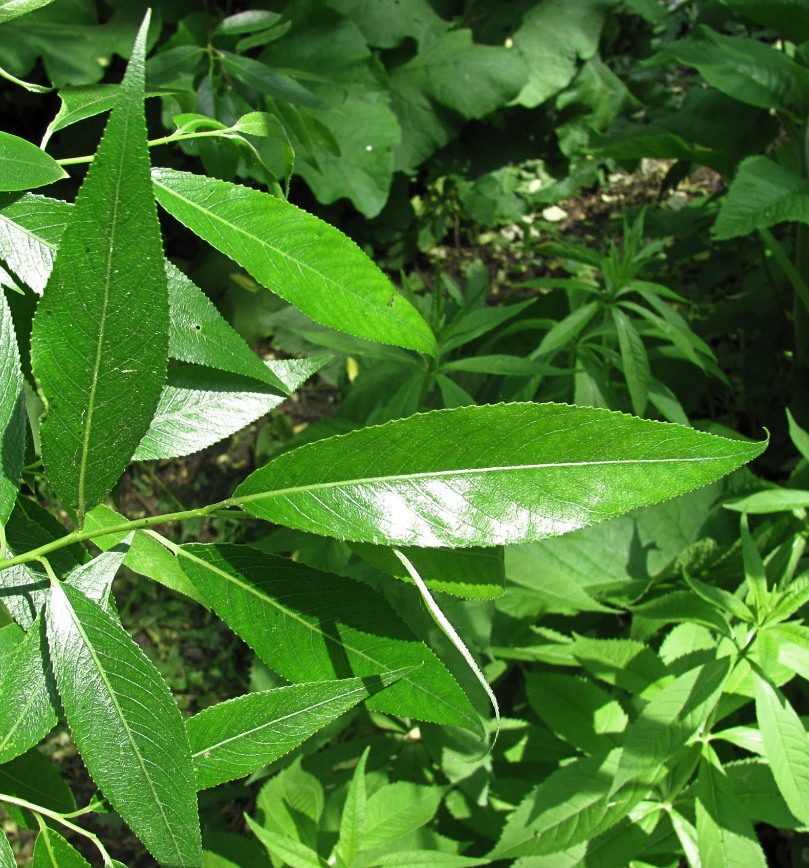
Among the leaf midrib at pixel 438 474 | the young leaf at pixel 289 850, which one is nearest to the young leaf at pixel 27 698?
the leaf midrib at pixel 438 474

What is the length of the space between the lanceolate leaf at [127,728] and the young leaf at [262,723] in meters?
0.05

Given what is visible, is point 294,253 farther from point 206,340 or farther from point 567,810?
point 567,810

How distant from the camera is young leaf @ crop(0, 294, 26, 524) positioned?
0.54 meters

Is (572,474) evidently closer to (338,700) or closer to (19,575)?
(338,700)

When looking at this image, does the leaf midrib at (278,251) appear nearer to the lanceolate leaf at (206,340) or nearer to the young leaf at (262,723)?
the lanceolate leaf at (206,340)

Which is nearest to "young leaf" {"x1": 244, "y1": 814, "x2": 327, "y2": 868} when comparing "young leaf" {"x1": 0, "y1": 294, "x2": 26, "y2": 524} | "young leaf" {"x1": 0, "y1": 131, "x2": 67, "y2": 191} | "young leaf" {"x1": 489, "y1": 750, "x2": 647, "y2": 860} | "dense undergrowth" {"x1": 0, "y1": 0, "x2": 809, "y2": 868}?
"dense undergrowth" {"x1": 0, "y1": 0, "x2": 809, "y2": 868}

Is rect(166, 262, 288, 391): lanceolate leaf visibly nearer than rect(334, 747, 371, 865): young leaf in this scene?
Yes

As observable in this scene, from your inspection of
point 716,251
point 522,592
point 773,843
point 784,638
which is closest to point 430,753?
point 522,592

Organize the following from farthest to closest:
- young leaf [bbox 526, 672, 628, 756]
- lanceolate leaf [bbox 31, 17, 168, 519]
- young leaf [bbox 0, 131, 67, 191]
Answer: young leaf [bbox 526, 672, 628, 756], young leaf [bbox 0, 131, 67, 191], lanceolate leaf [bbox 31, 17, 168, 519]

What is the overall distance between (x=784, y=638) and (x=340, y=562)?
24.7 inches

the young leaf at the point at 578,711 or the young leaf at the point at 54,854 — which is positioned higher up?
the young leaf at the point at 54,854

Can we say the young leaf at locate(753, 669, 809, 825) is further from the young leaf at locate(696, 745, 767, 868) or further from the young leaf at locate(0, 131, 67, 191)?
the young leaf at locate(0, 131, 67, 191)

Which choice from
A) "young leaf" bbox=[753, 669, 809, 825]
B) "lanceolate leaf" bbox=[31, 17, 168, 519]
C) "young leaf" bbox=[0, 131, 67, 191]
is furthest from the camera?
"young leaf" bbox=[753, 669, 809, 825]

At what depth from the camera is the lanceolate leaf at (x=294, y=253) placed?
1.87ft
